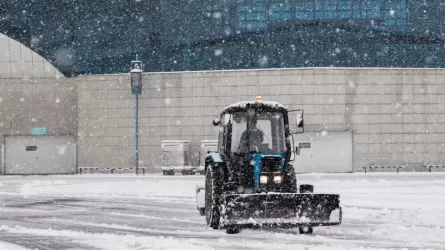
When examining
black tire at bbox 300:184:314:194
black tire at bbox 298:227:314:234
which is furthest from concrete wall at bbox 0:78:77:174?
black tire at bbox 298:227:314:234

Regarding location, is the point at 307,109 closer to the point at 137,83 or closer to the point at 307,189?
the point at 137,83

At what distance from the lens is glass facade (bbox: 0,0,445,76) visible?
45.1 metres

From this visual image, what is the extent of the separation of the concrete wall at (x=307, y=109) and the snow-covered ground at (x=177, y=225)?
65.4ft

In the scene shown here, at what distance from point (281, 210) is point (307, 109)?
3255cm

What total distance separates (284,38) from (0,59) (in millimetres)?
21289

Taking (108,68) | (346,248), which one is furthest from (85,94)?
(346,248)

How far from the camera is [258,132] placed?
13633 millimetres

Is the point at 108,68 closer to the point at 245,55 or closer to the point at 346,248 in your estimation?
the point at 245,55

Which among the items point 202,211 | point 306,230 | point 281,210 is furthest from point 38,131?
point 281,210

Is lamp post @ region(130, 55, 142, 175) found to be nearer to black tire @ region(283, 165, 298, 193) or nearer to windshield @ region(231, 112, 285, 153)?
windshield @ region(231, 112, 285, 153)

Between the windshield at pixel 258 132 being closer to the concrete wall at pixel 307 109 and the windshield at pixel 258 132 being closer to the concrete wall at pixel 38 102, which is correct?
the concrete wall at pixel 307 109

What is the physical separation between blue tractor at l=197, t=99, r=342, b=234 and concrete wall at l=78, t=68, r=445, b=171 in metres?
30.6

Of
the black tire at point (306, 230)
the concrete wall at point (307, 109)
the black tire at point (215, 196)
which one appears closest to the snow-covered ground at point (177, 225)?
the black tire at point (306, 230)

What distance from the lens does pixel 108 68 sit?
4725 centimetres
